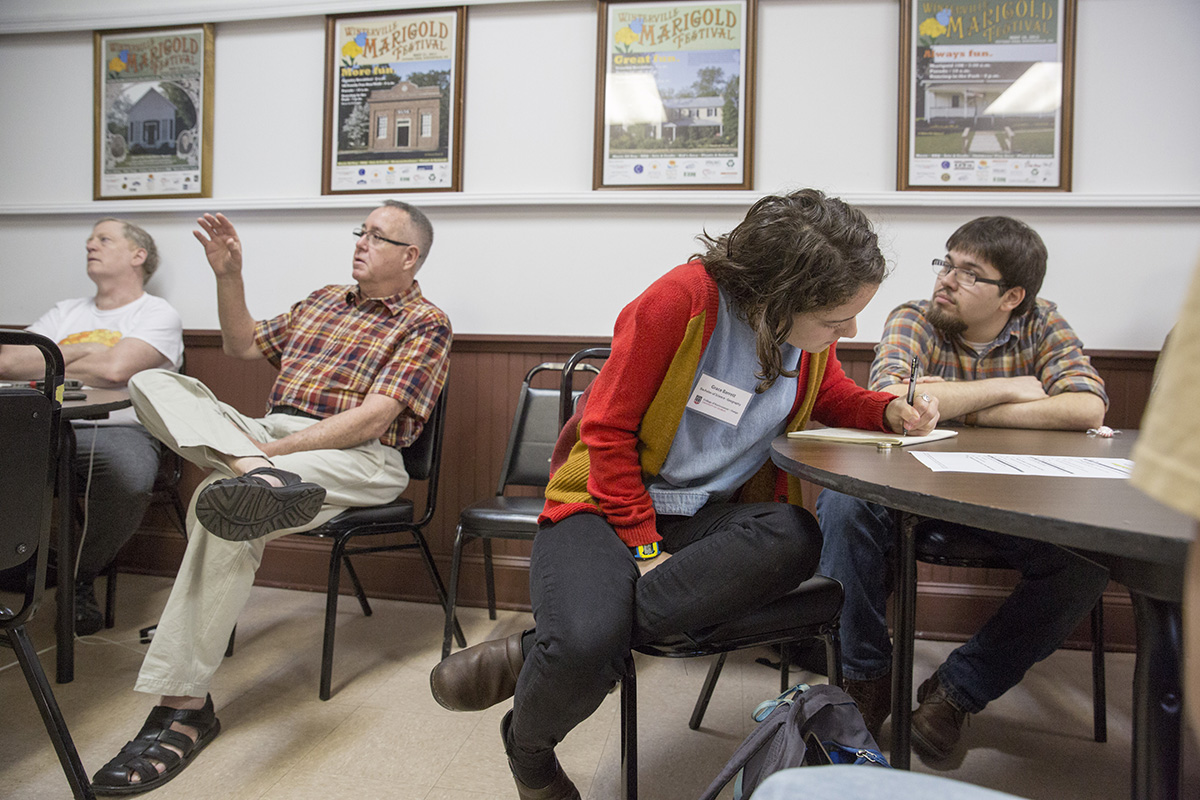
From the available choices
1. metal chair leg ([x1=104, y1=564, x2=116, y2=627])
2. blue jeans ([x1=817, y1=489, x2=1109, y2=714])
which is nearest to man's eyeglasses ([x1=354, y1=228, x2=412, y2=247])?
metal chair leg ([x1=104, y1=564, x2=116, y2=627])

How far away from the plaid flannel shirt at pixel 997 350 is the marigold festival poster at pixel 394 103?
1.61 m

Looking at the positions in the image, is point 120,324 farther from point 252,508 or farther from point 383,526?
point 252,508

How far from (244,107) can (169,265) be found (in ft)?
2.19

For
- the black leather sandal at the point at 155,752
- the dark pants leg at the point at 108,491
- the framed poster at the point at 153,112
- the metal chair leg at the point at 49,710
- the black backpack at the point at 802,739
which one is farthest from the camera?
the framed poster at the point at 153,112

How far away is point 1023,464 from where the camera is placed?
3.20 ft

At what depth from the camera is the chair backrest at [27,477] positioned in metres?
1.16

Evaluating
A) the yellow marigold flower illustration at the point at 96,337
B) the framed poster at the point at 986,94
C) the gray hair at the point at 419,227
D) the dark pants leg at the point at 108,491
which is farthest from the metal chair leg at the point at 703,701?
the yellow marigold flower illustration at the point at 96,337

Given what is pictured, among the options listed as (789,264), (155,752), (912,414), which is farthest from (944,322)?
(155,752)

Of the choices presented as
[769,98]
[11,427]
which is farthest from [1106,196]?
[11,427]

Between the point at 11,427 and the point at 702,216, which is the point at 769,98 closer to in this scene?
the point at 702,216

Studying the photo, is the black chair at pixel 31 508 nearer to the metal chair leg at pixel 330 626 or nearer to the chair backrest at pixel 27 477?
the chair backrest at pixel 27 477

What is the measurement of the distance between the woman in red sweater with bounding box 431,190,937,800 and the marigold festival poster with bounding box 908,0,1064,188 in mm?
1336

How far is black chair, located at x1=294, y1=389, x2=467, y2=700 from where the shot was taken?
1.78 m

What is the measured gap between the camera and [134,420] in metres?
2.29
